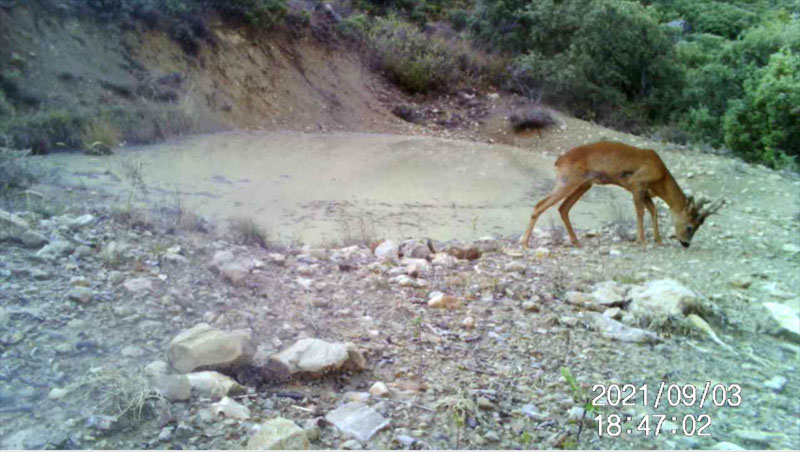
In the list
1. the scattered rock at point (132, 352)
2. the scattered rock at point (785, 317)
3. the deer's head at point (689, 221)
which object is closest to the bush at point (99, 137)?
the scattered rock at point (132, 352)

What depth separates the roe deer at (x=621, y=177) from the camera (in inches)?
362

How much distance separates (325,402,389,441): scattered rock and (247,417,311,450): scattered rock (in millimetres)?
265

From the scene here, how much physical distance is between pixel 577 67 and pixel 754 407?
65.8 feet

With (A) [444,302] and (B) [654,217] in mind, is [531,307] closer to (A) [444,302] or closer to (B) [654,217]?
(A) [444,302]

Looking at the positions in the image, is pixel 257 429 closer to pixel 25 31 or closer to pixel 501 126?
pixel 25 31

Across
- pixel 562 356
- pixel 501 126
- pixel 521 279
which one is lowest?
pixel 501 126

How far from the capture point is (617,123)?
21.9 meters

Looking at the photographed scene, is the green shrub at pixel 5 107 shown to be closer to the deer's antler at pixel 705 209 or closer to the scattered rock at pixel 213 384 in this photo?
the scattered rock at pixel 213 384

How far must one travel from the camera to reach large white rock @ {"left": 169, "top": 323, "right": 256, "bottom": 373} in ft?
11.6

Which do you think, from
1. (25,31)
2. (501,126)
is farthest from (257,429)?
(501,126)

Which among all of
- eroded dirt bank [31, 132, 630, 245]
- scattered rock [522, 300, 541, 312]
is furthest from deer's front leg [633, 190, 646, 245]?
scattered rock [522, 300, 541, 312]

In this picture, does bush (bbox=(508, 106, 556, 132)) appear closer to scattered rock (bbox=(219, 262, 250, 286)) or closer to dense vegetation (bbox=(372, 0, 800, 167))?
dense vegetation (bbox=(372, 0, 800, 167))

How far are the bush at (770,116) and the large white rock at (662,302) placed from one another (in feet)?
39.4

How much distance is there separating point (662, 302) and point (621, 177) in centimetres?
422
